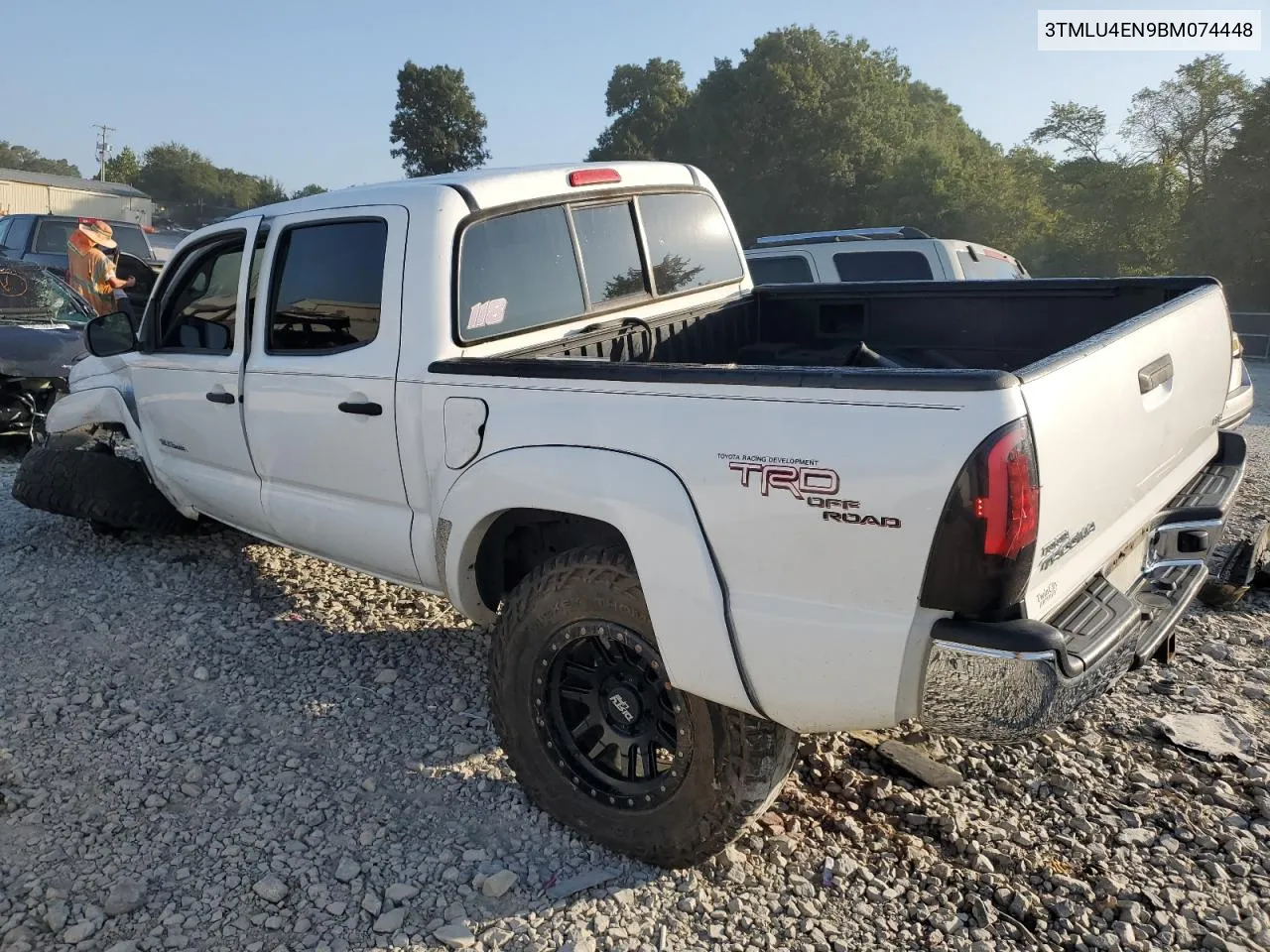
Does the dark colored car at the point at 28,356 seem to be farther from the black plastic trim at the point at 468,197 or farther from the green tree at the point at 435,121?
the green tree at the point at 435,121

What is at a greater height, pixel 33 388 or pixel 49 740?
pixel 33 388

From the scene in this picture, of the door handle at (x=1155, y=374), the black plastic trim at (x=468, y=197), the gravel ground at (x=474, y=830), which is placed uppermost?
the black plastic trim at (x=468, y=197)

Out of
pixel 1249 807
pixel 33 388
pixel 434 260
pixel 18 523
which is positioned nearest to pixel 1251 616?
pixel 1249 807

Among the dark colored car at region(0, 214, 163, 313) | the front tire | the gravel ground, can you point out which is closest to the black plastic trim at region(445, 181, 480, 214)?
the front tire

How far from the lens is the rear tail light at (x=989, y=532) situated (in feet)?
6.31

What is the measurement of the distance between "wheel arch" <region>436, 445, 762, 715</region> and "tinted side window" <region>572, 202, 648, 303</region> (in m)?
1.15

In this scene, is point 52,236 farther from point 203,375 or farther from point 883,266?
point 883,266

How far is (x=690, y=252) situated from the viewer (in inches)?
168

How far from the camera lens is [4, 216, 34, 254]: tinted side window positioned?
1269 centimetres

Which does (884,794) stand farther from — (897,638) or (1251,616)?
(1251,616)

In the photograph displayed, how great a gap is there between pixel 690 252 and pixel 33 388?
548 cm

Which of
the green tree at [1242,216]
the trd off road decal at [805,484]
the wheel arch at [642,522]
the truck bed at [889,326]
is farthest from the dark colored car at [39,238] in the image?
the green tree at [1242,216]

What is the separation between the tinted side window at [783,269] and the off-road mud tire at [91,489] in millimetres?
5815

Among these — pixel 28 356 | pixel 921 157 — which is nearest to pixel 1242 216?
pixel 921 157
